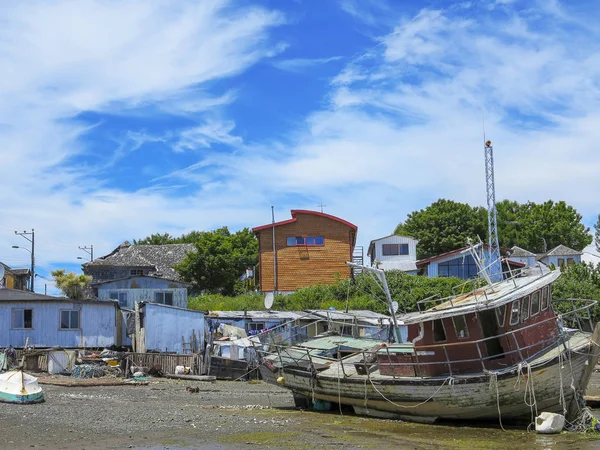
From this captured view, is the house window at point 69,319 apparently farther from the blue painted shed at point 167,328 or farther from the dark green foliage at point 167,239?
the dark green foliage at point 167,239

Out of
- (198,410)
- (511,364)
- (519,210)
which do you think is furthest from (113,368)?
(519,210)

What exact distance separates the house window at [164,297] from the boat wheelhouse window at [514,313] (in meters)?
32.8

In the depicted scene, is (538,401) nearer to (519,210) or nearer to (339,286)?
(339,286)

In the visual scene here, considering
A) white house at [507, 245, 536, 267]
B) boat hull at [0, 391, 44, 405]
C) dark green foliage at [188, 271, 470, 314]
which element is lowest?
boat hull at [0, 391, 44, 405]

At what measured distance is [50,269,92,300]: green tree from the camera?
49.2 meters

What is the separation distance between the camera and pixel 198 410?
21656 mm

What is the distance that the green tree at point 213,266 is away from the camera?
207 feet

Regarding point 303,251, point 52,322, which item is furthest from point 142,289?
point 52,322

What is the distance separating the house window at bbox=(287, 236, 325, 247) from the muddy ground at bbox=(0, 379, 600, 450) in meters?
30.2

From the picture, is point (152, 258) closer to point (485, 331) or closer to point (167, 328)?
point (167, 328)

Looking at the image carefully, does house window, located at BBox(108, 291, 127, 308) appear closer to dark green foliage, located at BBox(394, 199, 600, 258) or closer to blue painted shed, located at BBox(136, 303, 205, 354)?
blue painted shed, located at BBox(136, 303, 205, 354)

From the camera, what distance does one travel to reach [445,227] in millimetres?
73312

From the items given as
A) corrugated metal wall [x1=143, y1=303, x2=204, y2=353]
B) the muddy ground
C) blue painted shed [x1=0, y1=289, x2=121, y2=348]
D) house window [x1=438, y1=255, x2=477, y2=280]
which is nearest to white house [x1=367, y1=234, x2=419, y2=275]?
house window [x1=438, y1=255, x2=477, y2=280]

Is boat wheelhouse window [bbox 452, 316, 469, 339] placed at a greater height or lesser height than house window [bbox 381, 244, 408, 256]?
lesser
